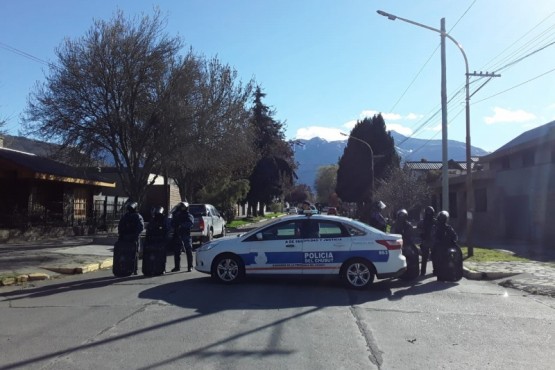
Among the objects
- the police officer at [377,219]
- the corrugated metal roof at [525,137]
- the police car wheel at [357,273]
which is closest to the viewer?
the police car wheel at [357,273]

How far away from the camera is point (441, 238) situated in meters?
13.3

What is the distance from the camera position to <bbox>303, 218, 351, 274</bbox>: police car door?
11344mm

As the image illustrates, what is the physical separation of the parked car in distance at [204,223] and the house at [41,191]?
282 inches

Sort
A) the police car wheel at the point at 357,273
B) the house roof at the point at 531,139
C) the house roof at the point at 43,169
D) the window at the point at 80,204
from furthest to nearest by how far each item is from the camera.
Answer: the window at the point at 80,204
the house roof at the point at 531,139
the house roof at the point at 43,169
the police car wheel at the point at 357,273

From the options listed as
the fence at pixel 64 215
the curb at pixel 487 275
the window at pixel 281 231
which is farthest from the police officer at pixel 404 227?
the fence at pixel 64 215

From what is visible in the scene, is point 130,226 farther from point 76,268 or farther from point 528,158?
point 528,158

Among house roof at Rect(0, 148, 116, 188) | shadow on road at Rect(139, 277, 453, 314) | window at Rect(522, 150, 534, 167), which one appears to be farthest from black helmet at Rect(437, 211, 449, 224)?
house roof at Rect(0, 148, 116, 188)

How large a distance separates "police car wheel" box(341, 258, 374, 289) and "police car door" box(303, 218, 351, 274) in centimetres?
17

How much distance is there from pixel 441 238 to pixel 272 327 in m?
6.85

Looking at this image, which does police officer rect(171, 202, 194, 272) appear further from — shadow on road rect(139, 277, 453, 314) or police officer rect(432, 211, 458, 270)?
police officer rect(432, 211, 458, 270)

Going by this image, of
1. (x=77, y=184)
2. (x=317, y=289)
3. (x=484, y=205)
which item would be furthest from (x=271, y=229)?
(x=484, y=205)

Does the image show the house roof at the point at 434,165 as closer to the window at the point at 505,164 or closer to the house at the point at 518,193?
the house at the point at 518,193

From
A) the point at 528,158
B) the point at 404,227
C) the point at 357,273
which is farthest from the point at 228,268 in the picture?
the point at 528,158

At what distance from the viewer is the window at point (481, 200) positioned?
109 feet
